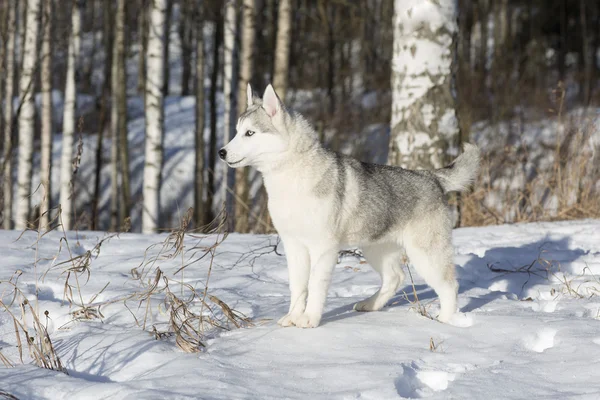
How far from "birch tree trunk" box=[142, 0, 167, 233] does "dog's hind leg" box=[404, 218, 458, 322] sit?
5919 millimetres

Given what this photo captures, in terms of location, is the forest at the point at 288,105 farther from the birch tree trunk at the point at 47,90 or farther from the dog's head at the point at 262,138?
the dog's head at the point at 262,138

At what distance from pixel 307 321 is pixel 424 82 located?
368 centimetres

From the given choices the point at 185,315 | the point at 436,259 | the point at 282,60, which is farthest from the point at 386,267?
the point at 282,60

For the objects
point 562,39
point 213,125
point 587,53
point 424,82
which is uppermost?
point 562,39

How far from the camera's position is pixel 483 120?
15.8m

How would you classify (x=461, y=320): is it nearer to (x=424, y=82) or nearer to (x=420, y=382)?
(x=420, y=382)

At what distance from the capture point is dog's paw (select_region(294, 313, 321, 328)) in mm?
3684

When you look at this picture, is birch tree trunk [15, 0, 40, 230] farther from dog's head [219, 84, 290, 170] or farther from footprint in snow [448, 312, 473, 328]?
footprint in snow [448, 312, 473, 328]

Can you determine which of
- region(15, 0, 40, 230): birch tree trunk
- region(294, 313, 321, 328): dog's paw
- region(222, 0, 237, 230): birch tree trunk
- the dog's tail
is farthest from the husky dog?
region(15, 0, 40, 230): birch tree trunk

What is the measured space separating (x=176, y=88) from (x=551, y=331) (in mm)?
28787

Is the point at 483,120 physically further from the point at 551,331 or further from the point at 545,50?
the point at 551,331

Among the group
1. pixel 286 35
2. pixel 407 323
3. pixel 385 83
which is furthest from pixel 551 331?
pixel 385 83

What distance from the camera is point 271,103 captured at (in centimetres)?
400

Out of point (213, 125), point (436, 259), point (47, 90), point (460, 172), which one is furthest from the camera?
point (213, 125)
